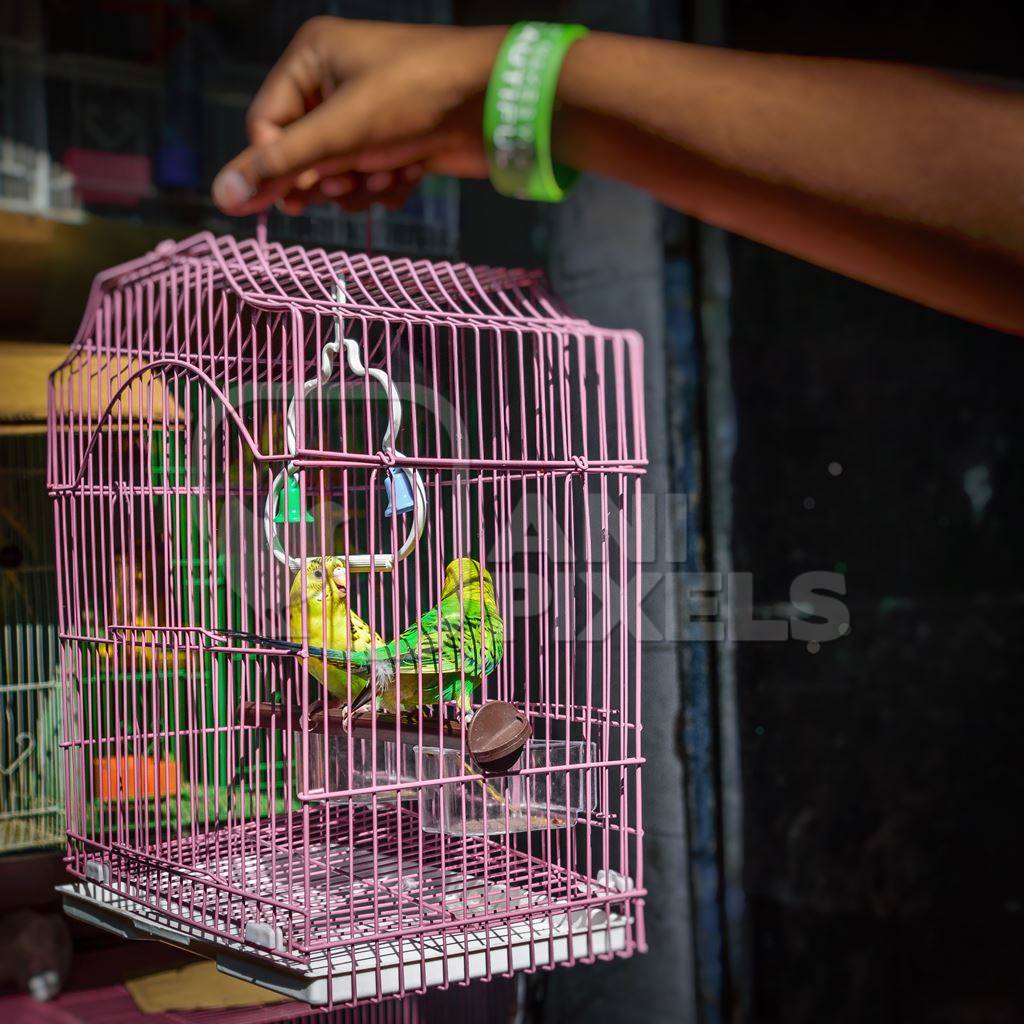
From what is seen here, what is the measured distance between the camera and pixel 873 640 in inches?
70.9

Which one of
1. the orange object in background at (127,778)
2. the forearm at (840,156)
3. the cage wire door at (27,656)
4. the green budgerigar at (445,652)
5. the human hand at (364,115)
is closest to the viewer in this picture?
the forearm at (840,156)

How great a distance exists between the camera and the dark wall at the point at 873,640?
175 cm

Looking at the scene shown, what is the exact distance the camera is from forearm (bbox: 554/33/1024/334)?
0.41 metres

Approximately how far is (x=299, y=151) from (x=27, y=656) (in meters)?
1.16

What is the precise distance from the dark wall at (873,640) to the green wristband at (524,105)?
136cm

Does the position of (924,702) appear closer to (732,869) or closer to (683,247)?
(732,869)

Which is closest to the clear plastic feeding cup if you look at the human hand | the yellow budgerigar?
the yellow budgerigar

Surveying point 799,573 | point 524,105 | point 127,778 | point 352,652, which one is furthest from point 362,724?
point 799,573

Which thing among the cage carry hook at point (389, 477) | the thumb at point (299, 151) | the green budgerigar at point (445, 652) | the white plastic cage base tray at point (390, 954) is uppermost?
the thumb at point (299, 151)

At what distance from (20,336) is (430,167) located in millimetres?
1151

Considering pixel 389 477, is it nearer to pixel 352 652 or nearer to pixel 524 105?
pixel 352 652

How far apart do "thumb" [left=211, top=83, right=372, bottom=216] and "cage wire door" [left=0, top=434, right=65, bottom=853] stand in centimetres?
103

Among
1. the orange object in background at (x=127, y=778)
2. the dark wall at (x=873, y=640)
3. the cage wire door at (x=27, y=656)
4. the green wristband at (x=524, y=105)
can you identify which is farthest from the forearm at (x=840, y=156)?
the dark wall at (x=873, y=640)

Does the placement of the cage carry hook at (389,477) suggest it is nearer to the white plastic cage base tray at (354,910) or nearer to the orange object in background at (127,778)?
the white plastic cage base tray at (354,910)
